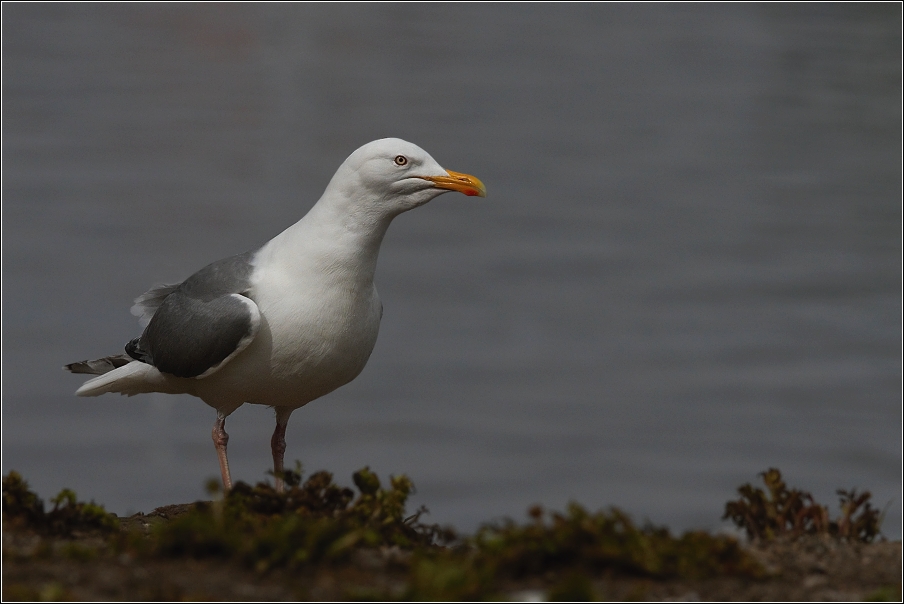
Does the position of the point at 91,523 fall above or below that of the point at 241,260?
below

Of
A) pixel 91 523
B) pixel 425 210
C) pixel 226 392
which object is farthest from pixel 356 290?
pixel 425 210

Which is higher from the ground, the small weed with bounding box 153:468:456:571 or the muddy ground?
the small weed with bounding box 153:468:456:571

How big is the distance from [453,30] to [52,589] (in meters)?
58.7

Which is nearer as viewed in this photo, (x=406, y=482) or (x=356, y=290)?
(x=406, y=482)

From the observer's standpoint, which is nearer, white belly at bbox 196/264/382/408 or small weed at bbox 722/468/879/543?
small weed at bbox 722/468/879/543

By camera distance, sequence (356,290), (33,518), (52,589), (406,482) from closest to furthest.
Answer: (52,589)
(33,518)
(406,482)
(356,290)

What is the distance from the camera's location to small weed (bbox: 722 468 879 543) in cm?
638

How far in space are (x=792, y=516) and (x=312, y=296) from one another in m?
3.27

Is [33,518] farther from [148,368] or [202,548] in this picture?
[148,368]

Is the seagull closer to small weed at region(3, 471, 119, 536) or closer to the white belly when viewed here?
the white belly

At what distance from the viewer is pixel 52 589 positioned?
5.16 meters

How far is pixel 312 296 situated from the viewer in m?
8.17

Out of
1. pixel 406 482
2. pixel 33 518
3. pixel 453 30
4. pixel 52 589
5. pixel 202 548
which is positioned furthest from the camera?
pixel 453 30

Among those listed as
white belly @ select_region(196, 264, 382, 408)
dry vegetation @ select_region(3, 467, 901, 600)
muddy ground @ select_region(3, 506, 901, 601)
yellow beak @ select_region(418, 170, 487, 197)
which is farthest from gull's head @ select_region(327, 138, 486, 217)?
muddy ground @ select_region(3, 506, 901, 601)
